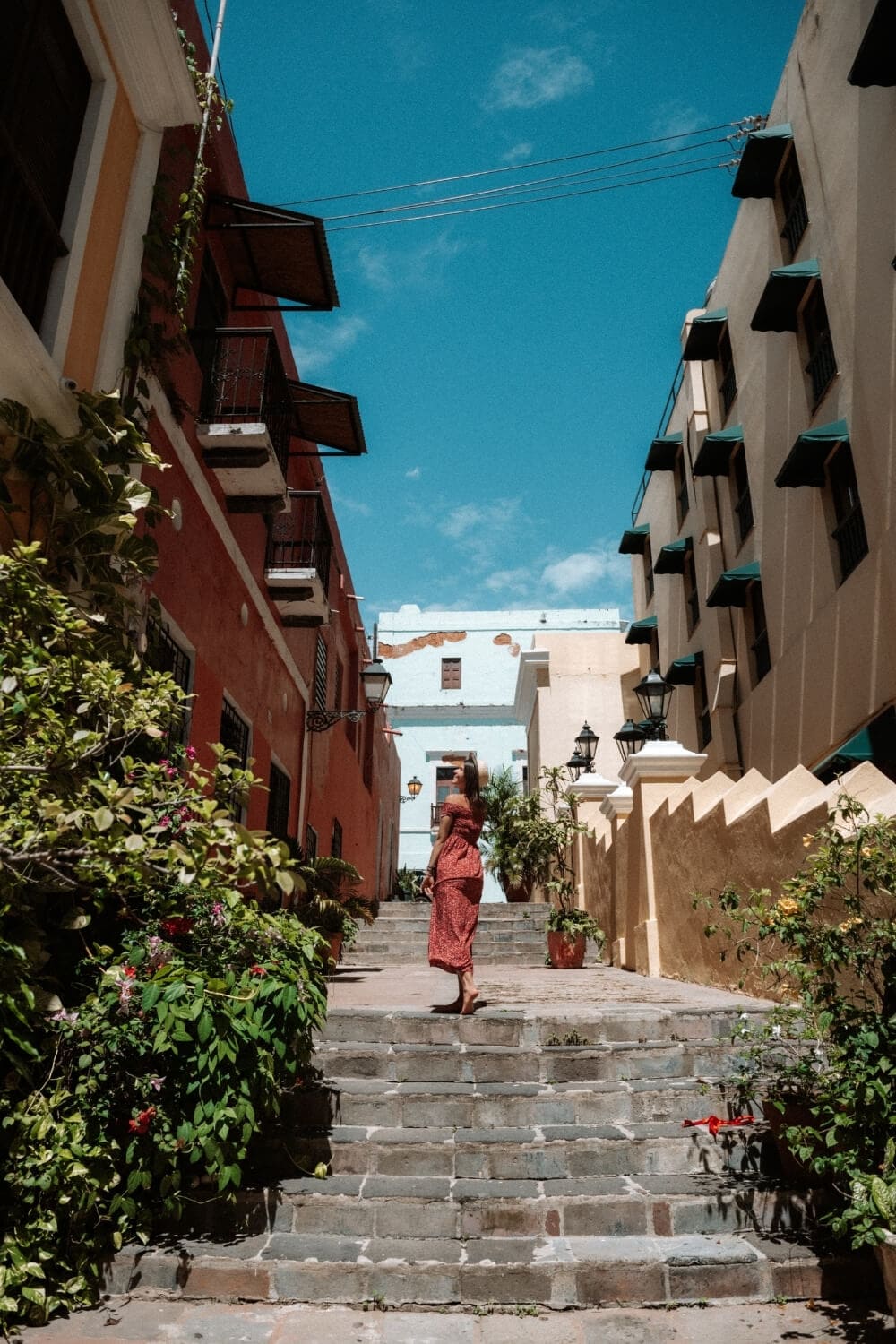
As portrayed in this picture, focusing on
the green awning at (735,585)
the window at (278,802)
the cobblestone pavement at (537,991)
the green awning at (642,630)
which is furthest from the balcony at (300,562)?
the green awning at (642,630)

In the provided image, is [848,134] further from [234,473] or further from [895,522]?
[234,473]

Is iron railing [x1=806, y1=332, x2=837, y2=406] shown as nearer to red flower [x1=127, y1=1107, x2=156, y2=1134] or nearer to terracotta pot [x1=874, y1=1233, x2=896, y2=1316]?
terracotta pot [x1=874, y1=1233, x2=896, y2=1316]

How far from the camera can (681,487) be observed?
1761 centimetres

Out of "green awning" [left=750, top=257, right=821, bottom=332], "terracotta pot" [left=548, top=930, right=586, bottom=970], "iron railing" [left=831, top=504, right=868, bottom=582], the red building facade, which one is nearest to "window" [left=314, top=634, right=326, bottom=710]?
the red building facade

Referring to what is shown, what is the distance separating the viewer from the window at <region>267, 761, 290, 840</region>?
10.4m

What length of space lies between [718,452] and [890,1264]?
1228 cm

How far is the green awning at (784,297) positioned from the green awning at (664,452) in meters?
5.61

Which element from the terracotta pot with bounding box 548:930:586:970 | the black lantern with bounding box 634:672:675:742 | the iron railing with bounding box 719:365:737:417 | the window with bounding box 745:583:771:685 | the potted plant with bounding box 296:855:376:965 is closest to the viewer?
the potted plant with bounding box 296:855:376:965

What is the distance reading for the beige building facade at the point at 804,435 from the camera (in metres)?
8.91

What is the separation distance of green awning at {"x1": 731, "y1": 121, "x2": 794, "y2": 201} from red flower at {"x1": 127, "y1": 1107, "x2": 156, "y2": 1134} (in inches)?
503

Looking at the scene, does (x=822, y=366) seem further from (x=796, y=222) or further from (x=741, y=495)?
(x=741, y=495)

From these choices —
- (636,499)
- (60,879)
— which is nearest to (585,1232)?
(60,879)

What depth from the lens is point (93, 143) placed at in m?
5.45

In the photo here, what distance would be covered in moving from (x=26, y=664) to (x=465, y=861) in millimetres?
3158
